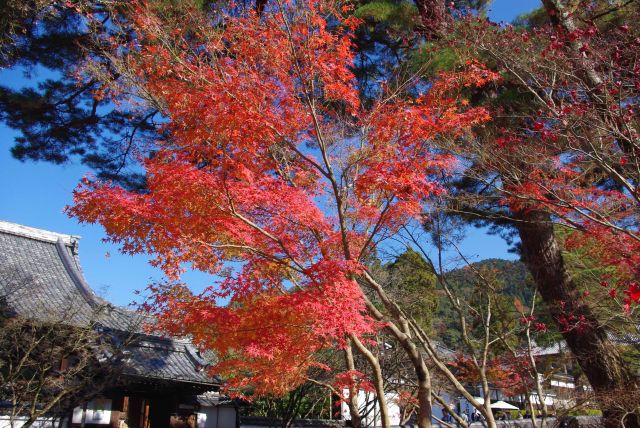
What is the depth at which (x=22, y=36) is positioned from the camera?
32.5ft

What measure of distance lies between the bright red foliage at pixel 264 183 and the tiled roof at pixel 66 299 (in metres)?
5.07

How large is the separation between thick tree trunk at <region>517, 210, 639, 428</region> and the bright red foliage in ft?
10.7

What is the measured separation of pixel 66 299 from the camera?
14070 millimetres

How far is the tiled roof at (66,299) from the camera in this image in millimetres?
12172

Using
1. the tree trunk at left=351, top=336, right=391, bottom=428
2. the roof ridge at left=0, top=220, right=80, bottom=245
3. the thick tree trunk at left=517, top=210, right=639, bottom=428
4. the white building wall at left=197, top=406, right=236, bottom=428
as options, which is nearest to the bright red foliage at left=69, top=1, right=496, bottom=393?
the tree trunk at left=351, top=336, right=391, bottom=428

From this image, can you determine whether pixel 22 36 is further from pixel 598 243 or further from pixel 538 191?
pixel 598 243

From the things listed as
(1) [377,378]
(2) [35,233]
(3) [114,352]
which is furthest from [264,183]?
(2) [35,233]

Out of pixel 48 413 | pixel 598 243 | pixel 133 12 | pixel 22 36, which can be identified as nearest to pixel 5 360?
pixel 48 413

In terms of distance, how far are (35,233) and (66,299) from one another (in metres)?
3.69

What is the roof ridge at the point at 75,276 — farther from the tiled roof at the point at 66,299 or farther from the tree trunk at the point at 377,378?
the tree trunk at the point at 377,378

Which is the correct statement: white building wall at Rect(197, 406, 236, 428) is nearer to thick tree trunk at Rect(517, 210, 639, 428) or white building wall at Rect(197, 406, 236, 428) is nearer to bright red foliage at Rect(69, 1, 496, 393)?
bright red foliage at Rect(69, 1, 496, 393)

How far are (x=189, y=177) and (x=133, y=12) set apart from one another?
150 inches

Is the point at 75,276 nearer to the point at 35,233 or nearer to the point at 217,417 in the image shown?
the point at 35,233

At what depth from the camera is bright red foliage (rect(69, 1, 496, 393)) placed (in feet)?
21.8
